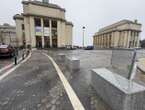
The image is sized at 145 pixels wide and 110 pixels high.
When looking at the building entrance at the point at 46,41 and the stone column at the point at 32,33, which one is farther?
the building entrance at the point at 46,41

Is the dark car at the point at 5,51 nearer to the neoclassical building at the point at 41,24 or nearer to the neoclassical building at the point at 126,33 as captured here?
the neoclassical building at the point at 41,24

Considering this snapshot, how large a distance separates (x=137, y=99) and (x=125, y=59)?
872mm

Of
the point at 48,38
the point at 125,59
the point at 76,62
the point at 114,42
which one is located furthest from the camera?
the point at 114,42

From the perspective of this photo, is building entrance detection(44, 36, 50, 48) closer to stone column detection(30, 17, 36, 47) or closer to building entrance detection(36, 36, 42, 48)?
building entrance detection(36, 36, 42, 48)

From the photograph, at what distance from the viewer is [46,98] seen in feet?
10.5

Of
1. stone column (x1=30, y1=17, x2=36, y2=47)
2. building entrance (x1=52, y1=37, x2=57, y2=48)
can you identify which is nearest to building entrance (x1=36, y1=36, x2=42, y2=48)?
stone column (x1=30, y1=17, x2=36, y2=47)

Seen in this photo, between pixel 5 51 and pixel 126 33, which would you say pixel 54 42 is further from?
pixel 126 33

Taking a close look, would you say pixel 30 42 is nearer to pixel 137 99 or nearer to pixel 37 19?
pixel 37 19

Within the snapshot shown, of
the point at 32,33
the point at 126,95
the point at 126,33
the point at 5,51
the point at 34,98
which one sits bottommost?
the point at 34,98

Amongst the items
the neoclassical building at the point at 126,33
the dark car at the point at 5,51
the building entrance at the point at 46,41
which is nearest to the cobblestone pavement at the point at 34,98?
the dark car at the point at 5,51

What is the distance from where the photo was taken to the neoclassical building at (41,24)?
37.2 metres

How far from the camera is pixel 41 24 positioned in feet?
128

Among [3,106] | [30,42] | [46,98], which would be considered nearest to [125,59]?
[46,98]

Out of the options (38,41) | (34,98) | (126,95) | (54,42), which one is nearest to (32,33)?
(38,41)
